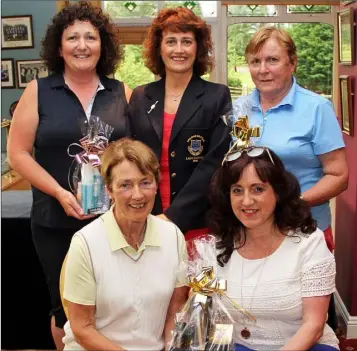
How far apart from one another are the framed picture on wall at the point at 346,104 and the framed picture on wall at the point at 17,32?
427 centimetres

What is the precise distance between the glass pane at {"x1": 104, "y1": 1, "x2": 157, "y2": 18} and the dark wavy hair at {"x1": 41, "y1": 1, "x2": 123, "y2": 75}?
192 inches

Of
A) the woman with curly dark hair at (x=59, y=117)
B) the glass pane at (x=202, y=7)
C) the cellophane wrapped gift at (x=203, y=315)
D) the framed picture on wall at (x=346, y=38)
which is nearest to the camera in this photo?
the cellophane wrapped gift at (x=203, y=315)

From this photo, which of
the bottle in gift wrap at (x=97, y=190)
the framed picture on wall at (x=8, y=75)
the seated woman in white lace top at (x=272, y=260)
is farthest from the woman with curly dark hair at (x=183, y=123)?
the framed picture on wall at (x=8, y=75)

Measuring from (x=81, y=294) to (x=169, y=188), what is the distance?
768mm

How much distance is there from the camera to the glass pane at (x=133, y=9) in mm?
7414

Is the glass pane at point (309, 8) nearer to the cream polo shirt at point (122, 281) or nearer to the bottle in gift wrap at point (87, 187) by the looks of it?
the bottle in gift wrap at point (87, 187)

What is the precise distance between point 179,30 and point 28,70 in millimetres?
4733

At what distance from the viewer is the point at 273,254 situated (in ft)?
6.63

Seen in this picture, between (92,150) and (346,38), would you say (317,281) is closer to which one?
(92,150)

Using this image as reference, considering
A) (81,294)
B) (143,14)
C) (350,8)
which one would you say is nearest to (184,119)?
(81,294)

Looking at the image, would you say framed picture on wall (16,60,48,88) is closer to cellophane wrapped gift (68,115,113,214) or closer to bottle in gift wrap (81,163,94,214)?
cellophane wrapped gift (68,115,113,214)

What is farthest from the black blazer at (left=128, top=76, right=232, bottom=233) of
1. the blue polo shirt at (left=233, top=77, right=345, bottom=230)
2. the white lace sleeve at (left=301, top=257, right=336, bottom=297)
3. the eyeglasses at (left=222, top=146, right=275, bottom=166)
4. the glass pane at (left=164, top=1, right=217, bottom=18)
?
the glass pane at (left=164, top=1, right=217, bottom=18)

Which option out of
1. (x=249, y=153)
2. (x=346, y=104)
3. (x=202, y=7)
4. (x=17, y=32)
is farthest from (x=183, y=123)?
(x=202, y=7)

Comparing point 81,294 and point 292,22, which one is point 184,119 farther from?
point 292,22
